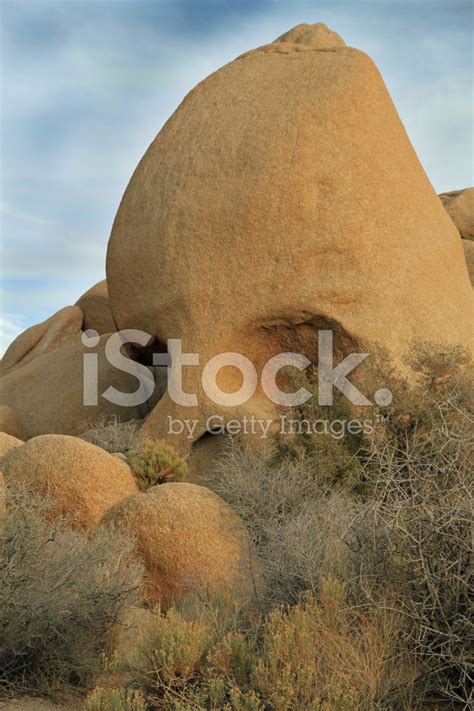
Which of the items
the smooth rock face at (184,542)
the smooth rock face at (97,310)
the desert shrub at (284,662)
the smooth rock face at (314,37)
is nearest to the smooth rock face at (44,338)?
the smooth rock face at (97,310)

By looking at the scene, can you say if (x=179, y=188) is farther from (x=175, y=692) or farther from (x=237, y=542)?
(x=175, y=692)

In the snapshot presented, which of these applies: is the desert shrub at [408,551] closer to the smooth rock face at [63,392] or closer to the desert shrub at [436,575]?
the desert shrub at [436,575]

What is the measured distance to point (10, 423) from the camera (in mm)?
15148

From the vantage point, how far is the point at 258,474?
8.46 m

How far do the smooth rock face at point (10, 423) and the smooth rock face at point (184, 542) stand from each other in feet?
26.3

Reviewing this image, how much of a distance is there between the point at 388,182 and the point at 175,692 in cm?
850

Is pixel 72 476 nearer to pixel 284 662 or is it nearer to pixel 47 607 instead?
pixel 47 607

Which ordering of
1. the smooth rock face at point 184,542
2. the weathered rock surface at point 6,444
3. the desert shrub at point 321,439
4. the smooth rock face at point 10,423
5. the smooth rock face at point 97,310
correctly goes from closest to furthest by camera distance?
the smooth rock face at point 184,542, the desert shrub at point 321,439, the weathered rock surface at point 6,444, the smooth rock face at point 10,423, the smooth rock face at point 97,310

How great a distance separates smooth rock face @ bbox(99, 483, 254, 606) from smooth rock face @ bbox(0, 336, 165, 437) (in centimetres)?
636

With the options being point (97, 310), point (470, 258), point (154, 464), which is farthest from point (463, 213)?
point (154, 464)

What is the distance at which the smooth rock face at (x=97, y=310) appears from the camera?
20.5 meters

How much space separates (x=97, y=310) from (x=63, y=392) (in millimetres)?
5930

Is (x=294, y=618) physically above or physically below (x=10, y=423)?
below

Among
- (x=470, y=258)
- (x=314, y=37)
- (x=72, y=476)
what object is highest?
(x=314, y=37)
